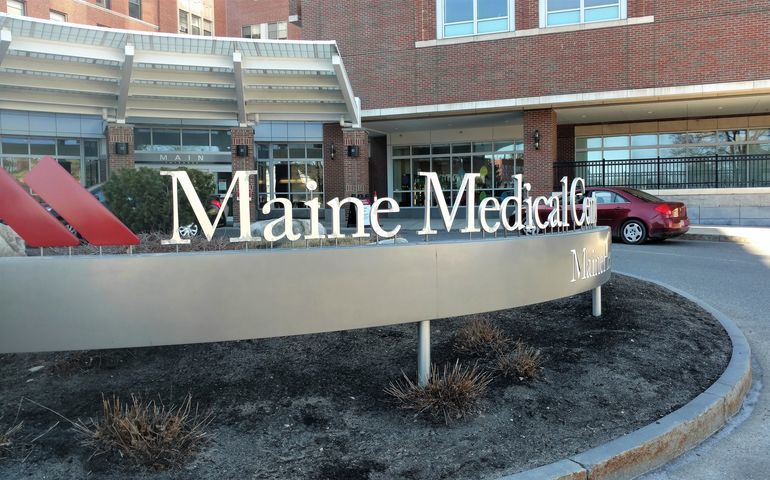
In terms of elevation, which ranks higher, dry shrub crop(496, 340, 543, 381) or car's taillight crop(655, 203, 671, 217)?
car's taillight crop(655, 203, 671, 217)

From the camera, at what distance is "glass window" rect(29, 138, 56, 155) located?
28594 mm

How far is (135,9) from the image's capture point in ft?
133

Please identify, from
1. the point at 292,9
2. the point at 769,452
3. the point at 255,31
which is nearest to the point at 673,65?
the point at 292,9

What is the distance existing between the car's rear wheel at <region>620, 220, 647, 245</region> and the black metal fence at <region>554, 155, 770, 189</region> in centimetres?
616

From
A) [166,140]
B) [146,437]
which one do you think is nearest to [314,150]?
[166,140]

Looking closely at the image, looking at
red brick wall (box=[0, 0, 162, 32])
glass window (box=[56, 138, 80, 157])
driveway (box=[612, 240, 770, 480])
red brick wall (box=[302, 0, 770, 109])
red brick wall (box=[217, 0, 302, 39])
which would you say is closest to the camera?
driveway (box=[612, 240, 770, 480])

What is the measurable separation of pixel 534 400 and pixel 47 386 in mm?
3709

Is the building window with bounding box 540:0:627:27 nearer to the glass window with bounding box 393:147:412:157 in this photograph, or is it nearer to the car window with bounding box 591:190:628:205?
the car window with bounding box 591:190:628:205

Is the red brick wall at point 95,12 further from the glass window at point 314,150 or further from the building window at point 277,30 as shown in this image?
the glass window at point 314,150

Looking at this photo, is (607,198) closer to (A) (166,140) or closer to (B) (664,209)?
(B) (664,209)

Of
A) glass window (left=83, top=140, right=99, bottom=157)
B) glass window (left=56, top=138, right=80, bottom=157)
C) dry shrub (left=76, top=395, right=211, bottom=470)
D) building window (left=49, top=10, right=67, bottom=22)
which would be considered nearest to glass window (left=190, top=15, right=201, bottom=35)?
building window (left=49, top=10, right=67, bottom=22)

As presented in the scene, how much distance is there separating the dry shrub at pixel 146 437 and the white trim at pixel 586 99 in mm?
18343

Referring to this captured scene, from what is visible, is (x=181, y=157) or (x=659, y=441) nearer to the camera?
(x=659, y=441)

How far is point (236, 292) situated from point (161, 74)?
14651 mm
